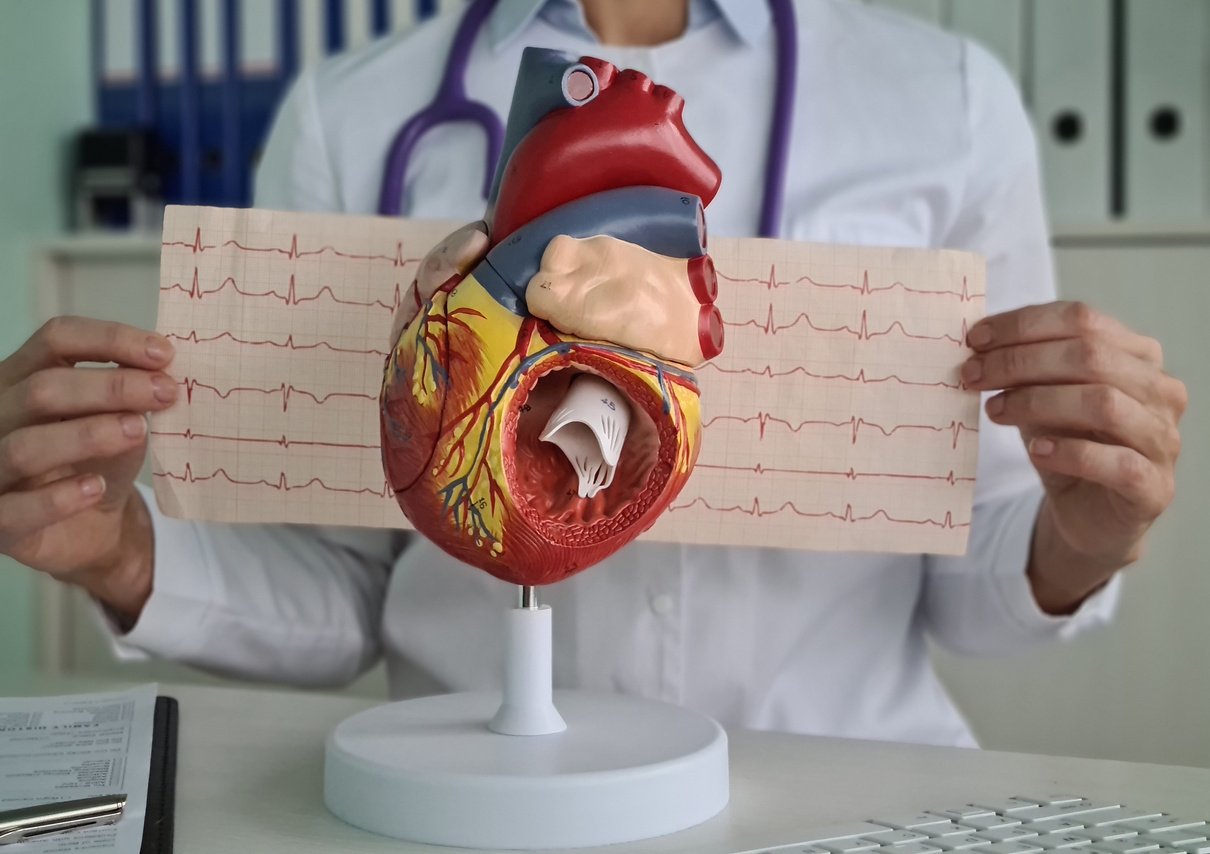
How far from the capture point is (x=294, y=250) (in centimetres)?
69

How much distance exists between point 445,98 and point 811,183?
0.83 feet

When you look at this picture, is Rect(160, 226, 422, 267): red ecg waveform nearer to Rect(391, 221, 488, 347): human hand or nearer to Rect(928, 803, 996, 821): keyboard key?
Rect(391, 221, 488, 347): human hand

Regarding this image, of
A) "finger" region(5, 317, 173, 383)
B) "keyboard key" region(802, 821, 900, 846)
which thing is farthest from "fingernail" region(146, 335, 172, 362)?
"keyboard key" region(802, 821, 900, 846)

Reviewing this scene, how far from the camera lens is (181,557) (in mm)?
803

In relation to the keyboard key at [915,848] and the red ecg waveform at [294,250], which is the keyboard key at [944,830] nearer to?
the keyboard key at [915,848]

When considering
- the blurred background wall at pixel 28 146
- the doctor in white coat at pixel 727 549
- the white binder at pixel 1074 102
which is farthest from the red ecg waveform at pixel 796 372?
the blurred background wall at pixel 28 146

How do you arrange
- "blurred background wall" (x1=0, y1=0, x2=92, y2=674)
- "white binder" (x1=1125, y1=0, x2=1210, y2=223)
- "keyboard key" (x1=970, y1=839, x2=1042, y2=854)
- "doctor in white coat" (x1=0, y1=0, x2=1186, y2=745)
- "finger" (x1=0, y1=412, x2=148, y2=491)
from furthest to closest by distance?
1. "blurred background wall" (x1=0, y1=0, x2=92, y2=674)
2. "white binder" (x1=1125, y1=0, x2=1210, y2=223)
3. "doctor in white coat" (x1=0, y1=0, x2=1186, y2=745)
4. "finger" (x1=0, y1=412, x2=148, y2=491)
5. "keyboard key" (x1=970, y1=839, x2=1042, y2=854)

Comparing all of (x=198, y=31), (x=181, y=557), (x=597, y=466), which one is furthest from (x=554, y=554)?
(x=198, y=31)

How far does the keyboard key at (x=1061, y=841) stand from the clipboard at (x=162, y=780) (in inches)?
13.6

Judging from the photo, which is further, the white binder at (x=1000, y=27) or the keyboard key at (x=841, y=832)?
the white binder at (x=1000, y=27)

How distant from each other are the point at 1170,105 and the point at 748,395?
2.78ft

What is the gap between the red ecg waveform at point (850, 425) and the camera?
69 centimetres

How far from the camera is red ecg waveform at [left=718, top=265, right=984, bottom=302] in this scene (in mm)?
695

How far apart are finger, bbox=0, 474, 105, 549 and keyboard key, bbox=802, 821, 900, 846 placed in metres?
0.38
